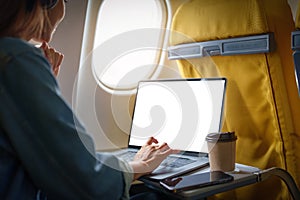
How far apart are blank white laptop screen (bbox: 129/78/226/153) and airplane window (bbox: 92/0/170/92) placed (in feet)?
0.63

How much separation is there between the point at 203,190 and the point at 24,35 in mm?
611

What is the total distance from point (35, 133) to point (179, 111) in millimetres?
925

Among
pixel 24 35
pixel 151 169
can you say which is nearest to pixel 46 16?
pixel 24 35

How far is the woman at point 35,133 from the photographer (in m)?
0.68

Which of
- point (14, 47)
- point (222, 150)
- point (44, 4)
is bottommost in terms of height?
point (222, 150)

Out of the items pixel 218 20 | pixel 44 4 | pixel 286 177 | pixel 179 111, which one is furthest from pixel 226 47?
pixel 44 4

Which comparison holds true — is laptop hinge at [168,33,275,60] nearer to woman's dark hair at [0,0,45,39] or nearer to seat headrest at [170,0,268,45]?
seat headrest at [170,0,268,45]

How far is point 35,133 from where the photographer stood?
2.25 ft

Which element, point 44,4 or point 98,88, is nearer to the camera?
point 44,4

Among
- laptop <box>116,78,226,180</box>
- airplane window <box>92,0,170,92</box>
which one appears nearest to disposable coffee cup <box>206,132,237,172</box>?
laptop <box>116,78,226,180</box>

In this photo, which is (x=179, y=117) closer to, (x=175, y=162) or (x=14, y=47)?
(x=175, y=162)

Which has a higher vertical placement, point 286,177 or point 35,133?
point 35,133

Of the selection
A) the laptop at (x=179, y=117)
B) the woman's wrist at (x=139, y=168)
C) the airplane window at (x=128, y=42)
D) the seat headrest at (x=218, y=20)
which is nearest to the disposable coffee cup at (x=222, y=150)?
the laptop at (x=179, y=117)

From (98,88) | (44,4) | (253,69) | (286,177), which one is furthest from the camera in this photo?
(98,88)
